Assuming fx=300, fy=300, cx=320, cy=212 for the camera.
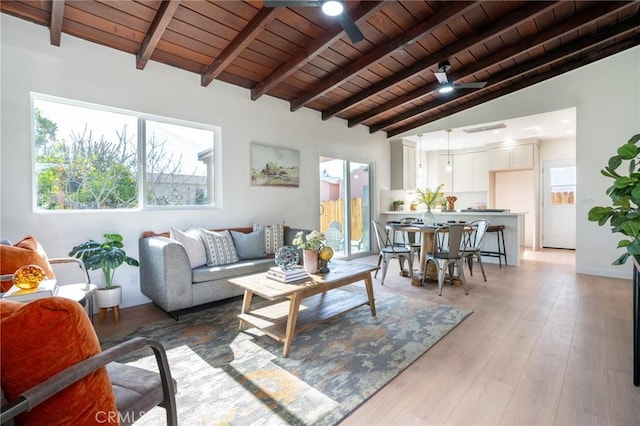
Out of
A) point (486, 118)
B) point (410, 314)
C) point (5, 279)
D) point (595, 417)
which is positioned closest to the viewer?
point (595, 417)

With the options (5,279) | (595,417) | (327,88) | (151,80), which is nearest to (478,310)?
(595,417)

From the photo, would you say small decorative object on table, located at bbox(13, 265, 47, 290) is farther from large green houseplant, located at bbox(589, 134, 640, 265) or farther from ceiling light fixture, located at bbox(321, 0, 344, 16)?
large green houseplant, located at bbox(589, 134, 640, 265)

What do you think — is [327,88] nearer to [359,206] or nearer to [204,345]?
[359,206]

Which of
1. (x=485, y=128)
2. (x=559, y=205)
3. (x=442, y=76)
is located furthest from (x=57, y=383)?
(x=559, y=205)

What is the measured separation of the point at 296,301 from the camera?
2209mm

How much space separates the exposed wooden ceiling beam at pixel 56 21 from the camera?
96.5 inches

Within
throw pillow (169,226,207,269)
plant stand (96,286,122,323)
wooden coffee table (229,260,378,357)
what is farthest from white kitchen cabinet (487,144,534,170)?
plant stand (96,286,122,323)

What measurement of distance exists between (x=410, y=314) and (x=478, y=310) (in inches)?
29.2

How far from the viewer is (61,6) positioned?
96.9 inches

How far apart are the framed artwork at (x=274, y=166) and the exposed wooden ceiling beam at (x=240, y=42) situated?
3.57ft

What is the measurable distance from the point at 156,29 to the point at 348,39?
6.53 ft

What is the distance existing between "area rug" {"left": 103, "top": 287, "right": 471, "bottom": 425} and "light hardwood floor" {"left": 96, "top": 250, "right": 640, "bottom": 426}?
15 cm

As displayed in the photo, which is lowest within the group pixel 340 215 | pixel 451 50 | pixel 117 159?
pixel 340 215

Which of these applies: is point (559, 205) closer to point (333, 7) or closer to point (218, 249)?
point (333, 7)
